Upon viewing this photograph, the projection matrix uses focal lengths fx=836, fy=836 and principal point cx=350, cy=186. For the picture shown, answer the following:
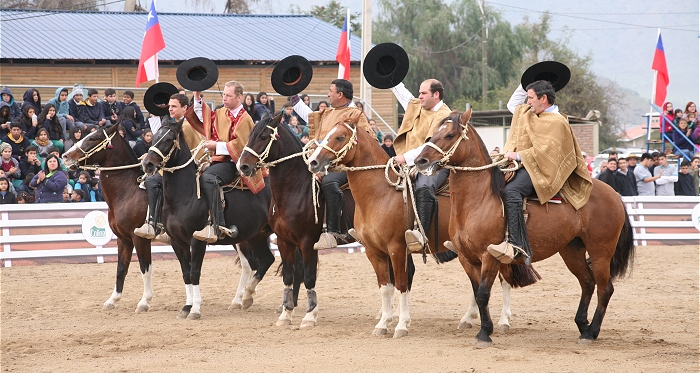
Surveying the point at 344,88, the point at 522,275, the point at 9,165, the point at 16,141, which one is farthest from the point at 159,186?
the point at 16,141

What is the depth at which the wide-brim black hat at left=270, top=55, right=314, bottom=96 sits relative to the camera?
1080 centimetres

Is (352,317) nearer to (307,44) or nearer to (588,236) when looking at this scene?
(588,236)

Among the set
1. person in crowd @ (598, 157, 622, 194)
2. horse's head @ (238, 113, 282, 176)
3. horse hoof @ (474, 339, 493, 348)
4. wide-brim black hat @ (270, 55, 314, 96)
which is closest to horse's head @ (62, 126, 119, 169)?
wide-brim black hat @ (270, 55, 314, 96)

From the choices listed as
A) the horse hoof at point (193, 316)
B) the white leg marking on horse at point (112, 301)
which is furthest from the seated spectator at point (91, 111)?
the horse hoof at point (193, 316)

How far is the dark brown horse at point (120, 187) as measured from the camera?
11344 mm

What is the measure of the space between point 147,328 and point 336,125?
3.30 meters

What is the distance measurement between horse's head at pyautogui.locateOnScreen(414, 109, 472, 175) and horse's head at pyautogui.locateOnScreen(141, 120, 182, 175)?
3726mm

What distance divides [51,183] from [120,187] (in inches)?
210

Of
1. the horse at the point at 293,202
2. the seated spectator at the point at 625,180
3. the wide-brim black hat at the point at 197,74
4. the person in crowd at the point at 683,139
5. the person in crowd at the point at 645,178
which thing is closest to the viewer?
the horse at the point at 293,202

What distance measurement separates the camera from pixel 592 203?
349 inches

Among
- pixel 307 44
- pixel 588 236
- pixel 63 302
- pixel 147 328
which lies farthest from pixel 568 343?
pixel 307 44

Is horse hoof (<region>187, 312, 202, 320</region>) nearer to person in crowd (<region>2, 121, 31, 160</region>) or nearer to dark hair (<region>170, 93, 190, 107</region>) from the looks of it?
dark hair (<region>170, 93, 190, 107</region>)

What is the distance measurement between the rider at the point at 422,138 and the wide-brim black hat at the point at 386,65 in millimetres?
202

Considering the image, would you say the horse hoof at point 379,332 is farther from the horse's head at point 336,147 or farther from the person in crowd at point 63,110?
the person in crowd at point 63,110
